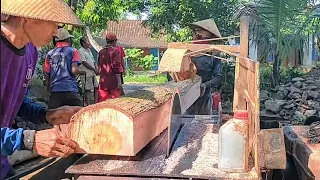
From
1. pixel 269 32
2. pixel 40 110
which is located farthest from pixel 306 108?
pixel 40 110

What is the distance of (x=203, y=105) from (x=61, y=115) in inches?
134

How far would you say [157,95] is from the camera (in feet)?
10.1

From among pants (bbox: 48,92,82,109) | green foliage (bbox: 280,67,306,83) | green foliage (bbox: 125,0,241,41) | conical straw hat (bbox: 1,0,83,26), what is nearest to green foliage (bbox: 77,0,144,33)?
green foliage (bbox: 125,0,241,41)

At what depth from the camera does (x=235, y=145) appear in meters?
2.12

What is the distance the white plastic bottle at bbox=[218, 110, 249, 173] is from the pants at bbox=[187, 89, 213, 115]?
137 inches

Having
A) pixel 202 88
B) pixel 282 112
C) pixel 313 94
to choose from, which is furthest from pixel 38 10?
pixel 313 94

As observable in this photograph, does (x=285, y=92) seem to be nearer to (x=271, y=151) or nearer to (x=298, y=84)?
(x=298, y=84)

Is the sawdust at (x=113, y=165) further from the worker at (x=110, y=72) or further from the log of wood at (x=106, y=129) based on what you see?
the worker at (x=110, y=72)

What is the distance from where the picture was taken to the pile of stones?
32.2ft

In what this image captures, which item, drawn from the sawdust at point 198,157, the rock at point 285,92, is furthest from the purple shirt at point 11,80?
the rock at point 285,92

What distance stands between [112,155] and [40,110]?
594 millimetres

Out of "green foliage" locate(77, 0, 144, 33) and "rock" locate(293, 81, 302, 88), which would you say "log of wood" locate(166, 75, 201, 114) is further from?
"green foliage" locate(77, 0, 144, 33)

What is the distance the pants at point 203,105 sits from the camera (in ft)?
18.6

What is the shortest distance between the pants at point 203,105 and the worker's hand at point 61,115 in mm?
3196
